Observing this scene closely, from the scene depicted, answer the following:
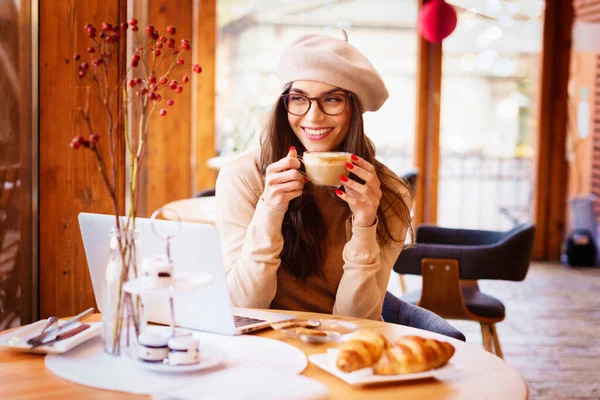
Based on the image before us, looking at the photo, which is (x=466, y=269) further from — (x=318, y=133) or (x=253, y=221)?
(x=253, y=221)

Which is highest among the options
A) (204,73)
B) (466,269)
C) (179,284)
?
(204,73)

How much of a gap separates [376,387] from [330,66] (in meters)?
1.03

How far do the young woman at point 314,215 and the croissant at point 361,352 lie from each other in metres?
0.59

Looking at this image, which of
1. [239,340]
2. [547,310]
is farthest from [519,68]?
[239,340]

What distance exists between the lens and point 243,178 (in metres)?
2.13

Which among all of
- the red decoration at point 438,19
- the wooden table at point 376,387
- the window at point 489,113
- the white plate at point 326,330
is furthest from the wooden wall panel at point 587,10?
the wooden table at point 376,387

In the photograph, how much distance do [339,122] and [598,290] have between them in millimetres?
4586

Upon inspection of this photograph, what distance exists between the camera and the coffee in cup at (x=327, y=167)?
1.79 m

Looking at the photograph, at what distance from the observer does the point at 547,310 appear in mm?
5227

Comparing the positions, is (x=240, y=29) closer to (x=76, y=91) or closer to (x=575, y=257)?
(x=575, y=257)

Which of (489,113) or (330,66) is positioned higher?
(489,113)

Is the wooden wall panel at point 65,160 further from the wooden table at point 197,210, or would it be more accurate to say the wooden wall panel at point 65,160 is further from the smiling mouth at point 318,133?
the wooden table at point 197,210

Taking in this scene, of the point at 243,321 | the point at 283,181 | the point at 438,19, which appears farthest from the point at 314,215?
the point at 438,19

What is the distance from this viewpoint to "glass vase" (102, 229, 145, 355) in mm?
1336
